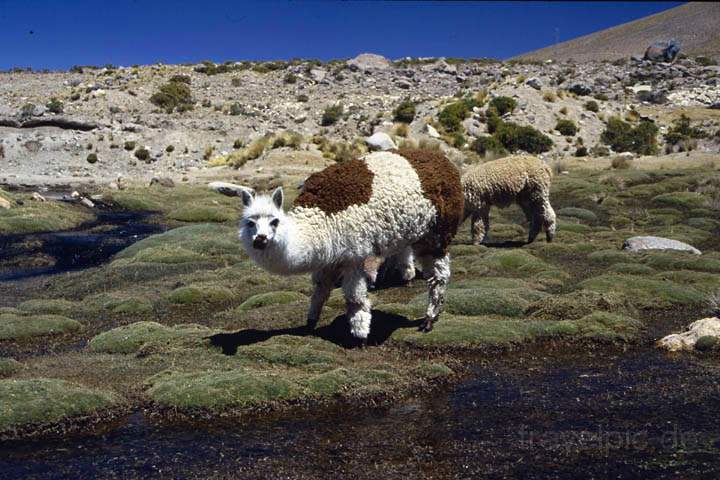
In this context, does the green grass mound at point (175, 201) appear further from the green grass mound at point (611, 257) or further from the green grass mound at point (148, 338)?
the green grass mound at point (148, 338)

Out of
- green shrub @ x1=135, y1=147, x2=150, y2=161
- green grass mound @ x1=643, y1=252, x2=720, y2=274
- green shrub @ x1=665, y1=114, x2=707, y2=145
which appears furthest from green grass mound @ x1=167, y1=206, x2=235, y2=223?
green shrub @ x1=665, y1=114, x2=707, y2=145

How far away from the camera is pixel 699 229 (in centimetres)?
2202

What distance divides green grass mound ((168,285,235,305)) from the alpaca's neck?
17.2 ft

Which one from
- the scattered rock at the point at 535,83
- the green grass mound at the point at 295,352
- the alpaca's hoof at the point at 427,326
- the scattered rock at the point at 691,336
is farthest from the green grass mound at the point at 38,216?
the scattered rock at the point at 535,83

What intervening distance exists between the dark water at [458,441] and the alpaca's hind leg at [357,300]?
1833mm

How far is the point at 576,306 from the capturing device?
42.4 feet

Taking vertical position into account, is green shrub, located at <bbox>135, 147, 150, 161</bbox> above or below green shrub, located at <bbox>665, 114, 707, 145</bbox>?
above

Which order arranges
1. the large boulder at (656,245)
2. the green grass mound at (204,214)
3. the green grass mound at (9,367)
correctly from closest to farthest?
1. the green grass mound at (9,367)
2. the large boulder at (656,245)
3. the green grass mound at (204,214)

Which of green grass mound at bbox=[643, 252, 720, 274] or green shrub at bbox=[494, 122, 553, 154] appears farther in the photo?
green shrub at bbox=[494, 122, 553, 154]

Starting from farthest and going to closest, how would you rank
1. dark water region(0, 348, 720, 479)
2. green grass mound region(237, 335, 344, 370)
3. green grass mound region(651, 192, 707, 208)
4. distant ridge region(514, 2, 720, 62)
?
distant ridge region(514, 2, 720, 62), green grass mound region(651, 192, 707, 208), green grass mound region(237, 335, 344, 370), dark water region(0, 348, 720, 479)

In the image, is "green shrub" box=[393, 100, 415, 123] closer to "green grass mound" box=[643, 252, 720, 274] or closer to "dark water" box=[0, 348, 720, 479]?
"green grass mound" box=[643, 252, 720, 274]

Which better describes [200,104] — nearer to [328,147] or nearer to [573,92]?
[328,147]

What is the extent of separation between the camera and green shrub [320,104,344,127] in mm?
52875

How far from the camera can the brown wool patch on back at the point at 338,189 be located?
10.3 meters
